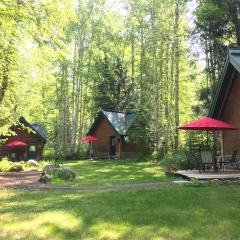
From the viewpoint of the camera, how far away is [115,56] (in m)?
39.6

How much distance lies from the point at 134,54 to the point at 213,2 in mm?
17264

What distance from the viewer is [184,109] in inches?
1543

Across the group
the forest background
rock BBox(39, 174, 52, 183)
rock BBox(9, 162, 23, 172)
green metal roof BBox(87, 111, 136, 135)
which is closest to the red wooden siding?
green metal roof BBox(87, 111, 136, 135)

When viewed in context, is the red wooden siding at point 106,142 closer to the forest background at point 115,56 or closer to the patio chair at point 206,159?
the forest background at point 115,56

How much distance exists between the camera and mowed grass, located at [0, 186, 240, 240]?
5688 mm

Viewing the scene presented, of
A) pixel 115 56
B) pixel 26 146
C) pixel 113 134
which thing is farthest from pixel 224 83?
pixel 115 56

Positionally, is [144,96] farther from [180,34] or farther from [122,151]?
[180,34]

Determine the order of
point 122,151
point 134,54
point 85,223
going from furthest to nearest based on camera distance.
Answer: point 134,54, point 122,151, point 85,223

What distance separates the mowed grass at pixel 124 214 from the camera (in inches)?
224

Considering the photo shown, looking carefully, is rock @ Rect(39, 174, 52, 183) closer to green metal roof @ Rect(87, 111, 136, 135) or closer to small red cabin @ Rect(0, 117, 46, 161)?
green metal roof @ Rect(87, 111, 136, 135)

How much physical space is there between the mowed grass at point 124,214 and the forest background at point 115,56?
18.0 ft

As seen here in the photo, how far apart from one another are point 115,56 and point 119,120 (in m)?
9.45

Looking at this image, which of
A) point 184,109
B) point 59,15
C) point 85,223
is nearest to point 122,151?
point 184,109

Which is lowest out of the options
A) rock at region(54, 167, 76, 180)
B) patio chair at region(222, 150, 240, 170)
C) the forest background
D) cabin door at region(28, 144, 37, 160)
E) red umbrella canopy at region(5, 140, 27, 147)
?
rock at region(54, 167, 76, 180)
